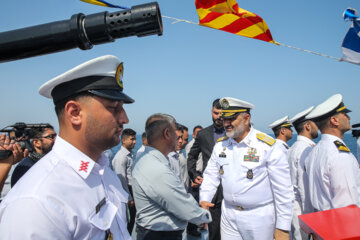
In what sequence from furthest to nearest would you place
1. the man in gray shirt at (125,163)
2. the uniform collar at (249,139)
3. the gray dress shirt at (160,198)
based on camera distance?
1. the man in gray shirt at (125,163)
2. the uniform collar at (249,139)
3. the gray dress shirt at (160,198)

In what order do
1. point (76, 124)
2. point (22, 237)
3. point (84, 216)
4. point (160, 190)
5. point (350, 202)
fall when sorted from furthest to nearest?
1. point (350, 202)
2. point (160, 190)
3. point (76, 124)
4. point (84, 216)
5. point (22, 237)

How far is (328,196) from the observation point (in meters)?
2.79

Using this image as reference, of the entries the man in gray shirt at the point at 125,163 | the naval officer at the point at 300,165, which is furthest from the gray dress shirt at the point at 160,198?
the man in gray shirt at the point at 125,163

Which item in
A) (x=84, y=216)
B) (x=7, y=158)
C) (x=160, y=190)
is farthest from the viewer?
(x=160, y=190)

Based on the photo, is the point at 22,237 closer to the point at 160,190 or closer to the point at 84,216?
the point at 84,216

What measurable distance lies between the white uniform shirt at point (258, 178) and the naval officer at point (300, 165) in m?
1.25

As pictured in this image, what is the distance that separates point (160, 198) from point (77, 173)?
1295mm

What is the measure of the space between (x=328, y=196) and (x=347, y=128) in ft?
3.26

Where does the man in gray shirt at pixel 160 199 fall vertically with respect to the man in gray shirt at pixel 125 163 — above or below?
above

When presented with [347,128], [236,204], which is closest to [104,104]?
[236,204]

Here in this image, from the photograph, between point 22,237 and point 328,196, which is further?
point 328,196

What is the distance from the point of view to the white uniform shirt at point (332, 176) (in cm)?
255

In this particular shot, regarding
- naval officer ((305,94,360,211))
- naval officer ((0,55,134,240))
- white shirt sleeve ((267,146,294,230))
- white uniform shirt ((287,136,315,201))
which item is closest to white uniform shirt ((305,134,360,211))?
naval officer ((305,94,360,211))

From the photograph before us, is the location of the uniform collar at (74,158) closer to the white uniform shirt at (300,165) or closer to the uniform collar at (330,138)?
the uniform collar at (330,138)
